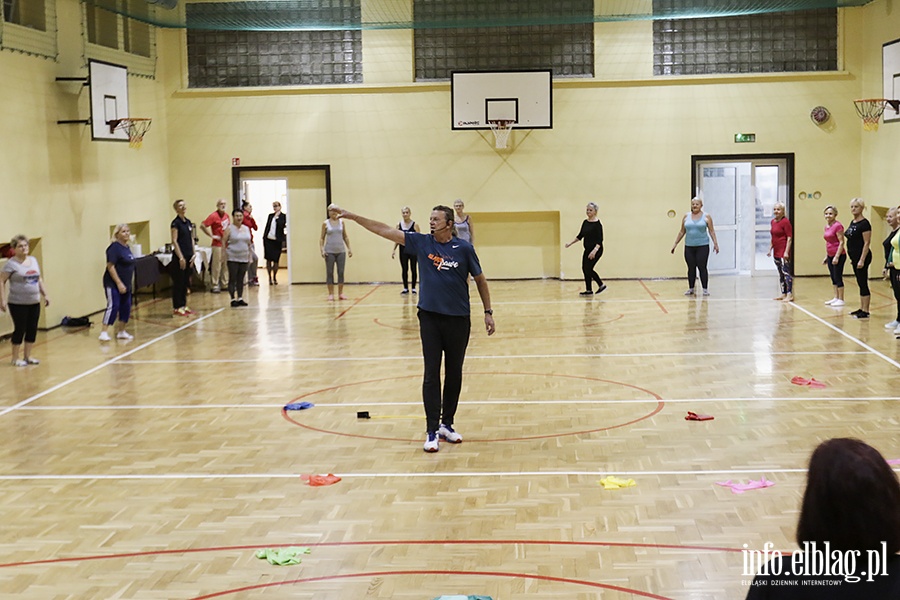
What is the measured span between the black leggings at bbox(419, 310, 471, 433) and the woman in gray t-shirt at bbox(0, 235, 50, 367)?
245 inches

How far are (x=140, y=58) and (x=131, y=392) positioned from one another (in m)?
11.2

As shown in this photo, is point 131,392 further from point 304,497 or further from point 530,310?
point 530,310

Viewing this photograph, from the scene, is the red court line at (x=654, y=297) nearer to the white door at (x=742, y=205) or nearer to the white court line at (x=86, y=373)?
the white door at (x=742, y=205)

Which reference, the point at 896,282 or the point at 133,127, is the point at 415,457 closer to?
the point at 896,282

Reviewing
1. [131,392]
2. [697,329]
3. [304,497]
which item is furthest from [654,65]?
[304,497]

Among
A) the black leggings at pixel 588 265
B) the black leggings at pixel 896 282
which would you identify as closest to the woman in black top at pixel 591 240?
the black leggings at pixel 588 265

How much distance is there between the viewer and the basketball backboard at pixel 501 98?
69.2 feet

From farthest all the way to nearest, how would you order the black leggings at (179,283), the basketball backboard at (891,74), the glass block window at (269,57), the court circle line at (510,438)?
the glass block window at (269,57)
the basketball backboard at (891,74)
the black leggings at (179,283)
the court circle line at (510,438)

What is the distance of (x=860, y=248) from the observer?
15.5m

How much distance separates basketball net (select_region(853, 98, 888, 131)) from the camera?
19.6m

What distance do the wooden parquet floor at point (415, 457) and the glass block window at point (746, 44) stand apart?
25.7 ft

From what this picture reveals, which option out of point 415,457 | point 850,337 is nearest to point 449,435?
point 415,457

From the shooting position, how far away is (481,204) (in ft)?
72.0

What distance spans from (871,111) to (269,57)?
1184cm
